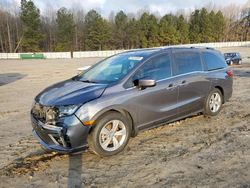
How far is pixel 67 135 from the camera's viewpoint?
406 cm

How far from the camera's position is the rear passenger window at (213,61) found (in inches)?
251

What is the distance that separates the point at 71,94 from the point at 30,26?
73.2m

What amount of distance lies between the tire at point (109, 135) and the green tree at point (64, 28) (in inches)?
2869

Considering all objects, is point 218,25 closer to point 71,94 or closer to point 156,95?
point 156,95

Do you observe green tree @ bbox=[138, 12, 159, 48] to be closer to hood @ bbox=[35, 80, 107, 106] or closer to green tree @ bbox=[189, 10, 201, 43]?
green tree @ bbox=[189, 10, 201, 43]

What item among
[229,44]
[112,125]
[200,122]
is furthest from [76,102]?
[229,44]

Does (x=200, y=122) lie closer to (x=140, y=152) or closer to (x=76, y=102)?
(x=140, y=152)

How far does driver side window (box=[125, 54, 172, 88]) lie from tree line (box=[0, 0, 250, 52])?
232ft

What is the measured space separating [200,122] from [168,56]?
5.56ft

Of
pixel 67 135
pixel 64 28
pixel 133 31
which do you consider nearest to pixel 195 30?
pixel 133 31

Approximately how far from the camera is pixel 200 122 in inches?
239

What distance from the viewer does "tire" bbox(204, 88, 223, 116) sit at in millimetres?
6230

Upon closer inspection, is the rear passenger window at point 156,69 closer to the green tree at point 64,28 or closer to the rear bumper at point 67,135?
the rear bumper at point 67,135

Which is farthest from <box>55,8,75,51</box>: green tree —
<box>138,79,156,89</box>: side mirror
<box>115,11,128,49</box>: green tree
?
<box>138,79,156,89</box>: side mirror
